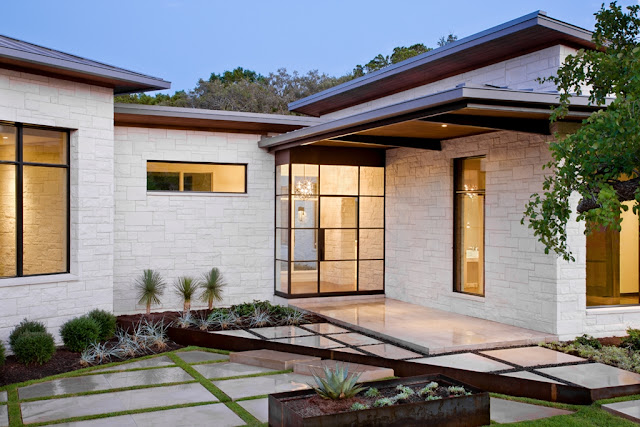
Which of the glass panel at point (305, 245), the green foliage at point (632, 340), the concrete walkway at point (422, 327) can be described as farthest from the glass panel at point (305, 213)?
the green foliage at point (632, 340)

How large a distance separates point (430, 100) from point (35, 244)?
6.16 metres

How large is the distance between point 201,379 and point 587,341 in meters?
5.65

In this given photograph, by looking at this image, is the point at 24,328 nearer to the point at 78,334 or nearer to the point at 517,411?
the point at 78,334

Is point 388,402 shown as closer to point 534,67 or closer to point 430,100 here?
point 430,100

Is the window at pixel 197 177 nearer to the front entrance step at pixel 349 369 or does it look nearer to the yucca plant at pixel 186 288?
the yucca plant at pixel 186 288

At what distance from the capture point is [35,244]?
9.67 m

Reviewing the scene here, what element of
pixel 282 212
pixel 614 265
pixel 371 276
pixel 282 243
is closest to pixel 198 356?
pixel 282 243

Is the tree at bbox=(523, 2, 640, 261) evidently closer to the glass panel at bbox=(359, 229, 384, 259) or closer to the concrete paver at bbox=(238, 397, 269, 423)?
the concrete paver at bbox=(238, 397, 269, 423)

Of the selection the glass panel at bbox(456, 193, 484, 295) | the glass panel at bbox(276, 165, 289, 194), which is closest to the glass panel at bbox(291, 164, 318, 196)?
the glass panel at bbox(276, 165, 289, 194)

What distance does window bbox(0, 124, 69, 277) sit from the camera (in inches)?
369

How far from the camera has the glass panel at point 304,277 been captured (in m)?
13.4

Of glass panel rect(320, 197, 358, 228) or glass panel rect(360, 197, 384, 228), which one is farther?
glass panel rect(360, 197, 384, 228)

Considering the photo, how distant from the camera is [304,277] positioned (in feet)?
44.3

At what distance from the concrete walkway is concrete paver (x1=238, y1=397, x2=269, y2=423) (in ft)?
9.30
